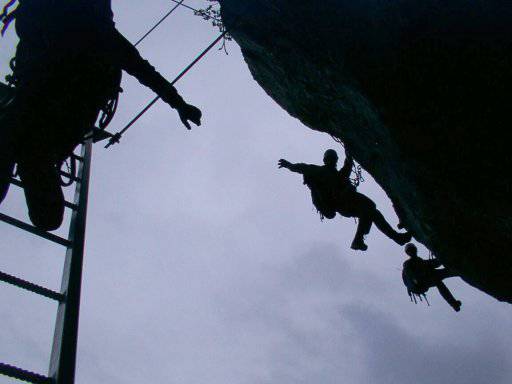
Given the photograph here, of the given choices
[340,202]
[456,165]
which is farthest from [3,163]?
[340,202]

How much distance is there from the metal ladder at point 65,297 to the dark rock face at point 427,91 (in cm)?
361

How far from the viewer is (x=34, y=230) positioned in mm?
2768

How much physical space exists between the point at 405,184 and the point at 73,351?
4831 millimetres

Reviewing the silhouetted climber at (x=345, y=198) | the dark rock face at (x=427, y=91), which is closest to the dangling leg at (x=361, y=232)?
the silhouetted climber at (x=345, y=198)

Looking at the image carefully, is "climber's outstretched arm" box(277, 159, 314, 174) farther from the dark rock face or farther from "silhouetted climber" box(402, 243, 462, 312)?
"silhouetted climber" box(402, 243, 462, 312)

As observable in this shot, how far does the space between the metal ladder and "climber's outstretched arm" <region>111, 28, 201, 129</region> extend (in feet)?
3.99

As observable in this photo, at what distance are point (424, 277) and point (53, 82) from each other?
23.5ft

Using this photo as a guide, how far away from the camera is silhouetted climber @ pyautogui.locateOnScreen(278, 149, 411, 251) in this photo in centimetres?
709

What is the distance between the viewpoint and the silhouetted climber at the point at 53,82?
8.67ft

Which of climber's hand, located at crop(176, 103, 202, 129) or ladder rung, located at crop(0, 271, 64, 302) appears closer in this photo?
ladder rung, located at crop(0, 271, 64, 302)

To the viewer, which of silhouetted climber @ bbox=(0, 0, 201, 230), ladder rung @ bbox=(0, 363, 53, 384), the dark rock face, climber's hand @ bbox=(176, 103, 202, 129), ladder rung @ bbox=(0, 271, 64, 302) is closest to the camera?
ladder rung @ bbox=(0, 363, 53, 384)

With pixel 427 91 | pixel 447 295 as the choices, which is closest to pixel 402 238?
pixel 447 295

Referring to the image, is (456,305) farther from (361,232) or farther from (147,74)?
(147,74)

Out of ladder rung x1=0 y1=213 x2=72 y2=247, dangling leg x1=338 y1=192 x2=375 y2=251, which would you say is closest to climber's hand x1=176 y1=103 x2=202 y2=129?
ladder rung x1=0 y1=213 x2=72 y2=247
